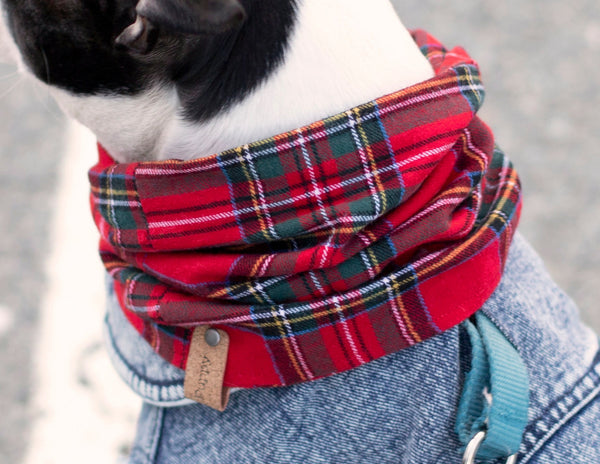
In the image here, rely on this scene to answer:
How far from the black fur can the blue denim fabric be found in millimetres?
374

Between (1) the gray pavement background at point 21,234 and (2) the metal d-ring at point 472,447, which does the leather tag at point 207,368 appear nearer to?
(2) the metal d-ring at point 472,447

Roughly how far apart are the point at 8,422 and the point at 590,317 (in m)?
1.59

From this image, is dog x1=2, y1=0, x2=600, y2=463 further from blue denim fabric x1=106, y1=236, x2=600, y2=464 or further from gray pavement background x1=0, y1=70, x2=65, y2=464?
gray pavement background x1=0, y1=70, x2=65, y2=464

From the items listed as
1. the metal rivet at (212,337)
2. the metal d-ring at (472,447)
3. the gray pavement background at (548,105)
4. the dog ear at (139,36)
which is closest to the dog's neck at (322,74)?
the dog ear at (139,36)

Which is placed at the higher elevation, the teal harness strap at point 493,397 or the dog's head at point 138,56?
the dog's head at point 138,56

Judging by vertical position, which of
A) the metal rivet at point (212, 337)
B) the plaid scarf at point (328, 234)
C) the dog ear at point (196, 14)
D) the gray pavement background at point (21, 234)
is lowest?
the gray pavement background at point (21, 234)

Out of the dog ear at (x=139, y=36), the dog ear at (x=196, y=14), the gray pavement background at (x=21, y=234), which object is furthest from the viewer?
the gray pavement background at (x=21, y=234)

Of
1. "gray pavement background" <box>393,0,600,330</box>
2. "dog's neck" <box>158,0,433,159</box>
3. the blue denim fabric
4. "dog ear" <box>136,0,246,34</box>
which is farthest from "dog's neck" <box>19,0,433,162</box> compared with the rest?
"gray pavement background" <box>393,0,600,330</box>

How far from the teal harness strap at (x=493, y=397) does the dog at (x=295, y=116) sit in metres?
0.02

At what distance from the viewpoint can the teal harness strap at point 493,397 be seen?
749mm

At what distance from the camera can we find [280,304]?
786 mm

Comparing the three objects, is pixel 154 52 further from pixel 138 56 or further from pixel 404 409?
pixel 404 409

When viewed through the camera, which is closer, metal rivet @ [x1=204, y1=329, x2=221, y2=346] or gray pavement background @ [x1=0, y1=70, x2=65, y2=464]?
metal rivet @ [x1=204, y1=329, x2=221, y2=346]

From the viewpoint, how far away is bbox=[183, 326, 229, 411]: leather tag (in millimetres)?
813
